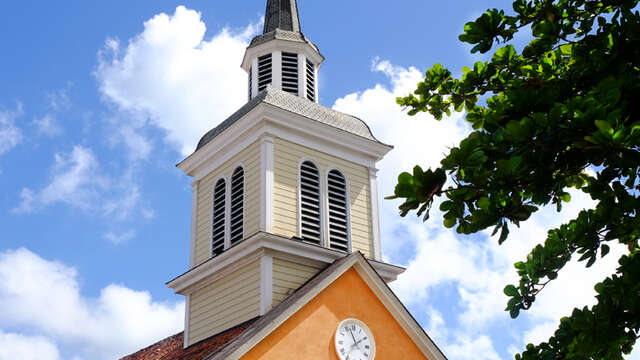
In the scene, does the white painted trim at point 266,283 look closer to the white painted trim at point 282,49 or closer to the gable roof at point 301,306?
the gable roof at point 301,306

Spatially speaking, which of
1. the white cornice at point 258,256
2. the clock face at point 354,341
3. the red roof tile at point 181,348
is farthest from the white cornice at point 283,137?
the clock face at point 354,341

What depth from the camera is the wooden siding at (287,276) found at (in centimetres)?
1641

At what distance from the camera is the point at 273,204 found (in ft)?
57.4

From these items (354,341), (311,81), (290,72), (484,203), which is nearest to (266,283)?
(354,341)

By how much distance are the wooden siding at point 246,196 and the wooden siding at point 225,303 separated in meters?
1.09

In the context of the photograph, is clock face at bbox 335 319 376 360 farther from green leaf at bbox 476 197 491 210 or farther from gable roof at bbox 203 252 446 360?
green leaf at bbox 476 197 491 210

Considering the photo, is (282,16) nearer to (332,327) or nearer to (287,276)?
(287,276)

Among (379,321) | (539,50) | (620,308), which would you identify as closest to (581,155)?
(620,308)

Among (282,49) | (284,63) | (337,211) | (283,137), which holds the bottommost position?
(337,211)

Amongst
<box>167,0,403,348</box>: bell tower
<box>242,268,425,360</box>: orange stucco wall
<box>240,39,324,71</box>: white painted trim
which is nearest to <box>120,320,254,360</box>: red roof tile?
<box>167,0,403,348</box>: bell tower

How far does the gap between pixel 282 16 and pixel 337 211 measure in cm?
768

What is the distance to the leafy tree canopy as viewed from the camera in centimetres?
371

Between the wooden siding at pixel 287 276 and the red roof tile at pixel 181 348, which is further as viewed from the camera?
the wooden siding at pixel 287 276

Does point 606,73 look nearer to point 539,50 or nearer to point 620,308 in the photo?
point 539,50
